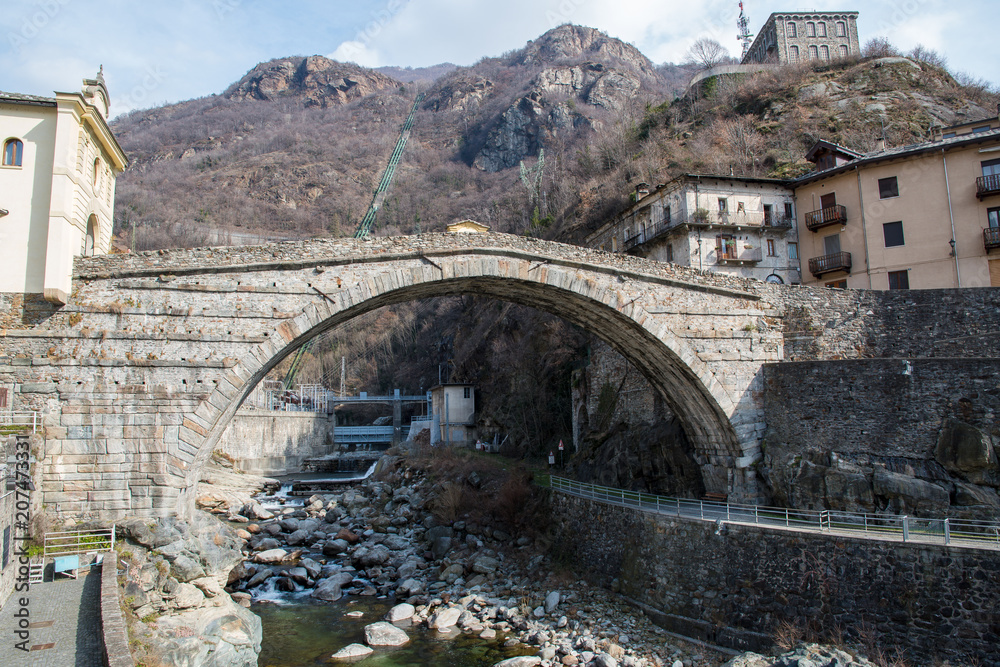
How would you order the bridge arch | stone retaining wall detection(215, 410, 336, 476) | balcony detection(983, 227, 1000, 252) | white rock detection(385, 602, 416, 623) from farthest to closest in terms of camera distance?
1. stone retaining wall detection(215, 410, 336, 476)
2. balcony detection(983, 227, 1000, 252)
3. white rock detection(385, 602, 416, 623)
4. the bridge arch

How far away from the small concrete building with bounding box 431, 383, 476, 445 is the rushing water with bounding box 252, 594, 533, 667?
2116cm

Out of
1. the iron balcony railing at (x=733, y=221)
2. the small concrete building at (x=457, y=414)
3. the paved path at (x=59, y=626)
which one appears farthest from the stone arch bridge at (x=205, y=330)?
Answer: the small concrete building at (x=457, y=414)

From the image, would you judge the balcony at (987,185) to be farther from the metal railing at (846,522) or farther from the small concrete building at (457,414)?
the small concrete building at (457,414)

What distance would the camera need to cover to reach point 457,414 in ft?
124

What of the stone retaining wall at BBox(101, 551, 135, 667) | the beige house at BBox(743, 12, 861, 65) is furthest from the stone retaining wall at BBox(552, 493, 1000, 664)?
the beige house at BBox(743, 12, 861, 65)

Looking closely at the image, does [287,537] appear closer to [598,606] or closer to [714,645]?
[598,606]

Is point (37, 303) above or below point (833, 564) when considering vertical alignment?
above

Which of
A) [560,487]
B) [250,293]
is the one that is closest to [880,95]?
[560,487]

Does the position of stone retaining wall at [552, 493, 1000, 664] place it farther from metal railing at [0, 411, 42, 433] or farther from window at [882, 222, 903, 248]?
window at [882, 222, 903, 248]

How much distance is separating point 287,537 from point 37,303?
12.2 meters

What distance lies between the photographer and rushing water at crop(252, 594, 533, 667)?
13.1m

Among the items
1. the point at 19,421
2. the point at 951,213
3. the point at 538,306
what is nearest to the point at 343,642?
the point at 19,421

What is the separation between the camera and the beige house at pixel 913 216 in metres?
21.3

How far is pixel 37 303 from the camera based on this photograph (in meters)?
12.8
